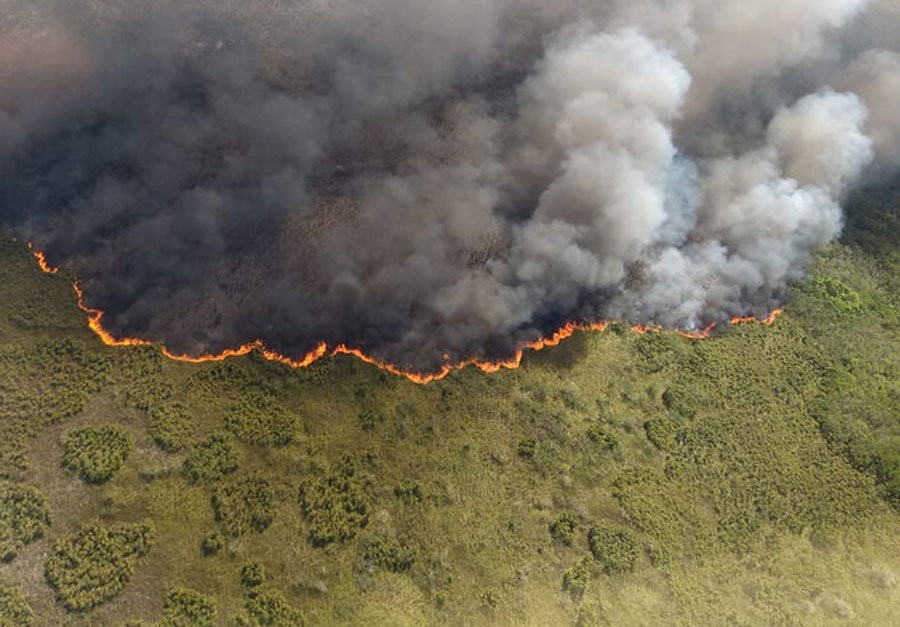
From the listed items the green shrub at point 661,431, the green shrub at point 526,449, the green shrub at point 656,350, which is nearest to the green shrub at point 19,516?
the green shrub at point 526,449

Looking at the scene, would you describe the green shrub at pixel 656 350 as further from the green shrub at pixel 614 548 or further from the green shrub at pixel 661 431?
the green shrub at pixel 614 548

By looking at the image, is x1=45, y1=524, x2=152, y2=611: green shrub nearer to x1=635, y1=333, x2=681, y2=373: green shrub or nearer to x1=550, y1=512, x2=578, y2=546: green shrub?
x1=550, y1=512, x2=578, y2=546: green shrub

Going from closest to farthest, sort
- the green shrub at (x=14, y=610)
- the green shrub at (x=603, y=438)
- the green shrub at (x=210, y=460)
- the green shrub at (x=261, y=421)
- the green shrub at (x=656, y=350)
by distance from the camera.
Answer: the green shrub at (x=14, y=610) < the green shrub at (x=210, y=460) < the green shrub at (x=261, y=421) < the green shrub at (x=603, y=438) < the green shrub at (x=656, y=350)

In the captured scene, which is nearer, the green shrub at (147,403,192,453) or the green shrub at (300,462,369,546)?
the green shrub at (300,462,369,546)

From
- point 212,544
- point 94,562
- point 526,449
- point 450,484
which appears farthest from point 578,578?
point 94,562

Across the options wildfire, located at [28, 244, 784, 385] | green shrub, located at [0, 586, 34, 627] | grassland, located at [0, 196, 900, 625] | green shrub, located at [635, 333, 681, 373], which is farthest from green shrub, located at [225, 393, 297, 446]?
green shrub, located at [635, 333, 681, 373]

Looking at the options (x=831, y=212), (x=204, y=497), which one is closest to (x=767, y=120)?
(x=831, y=212)
